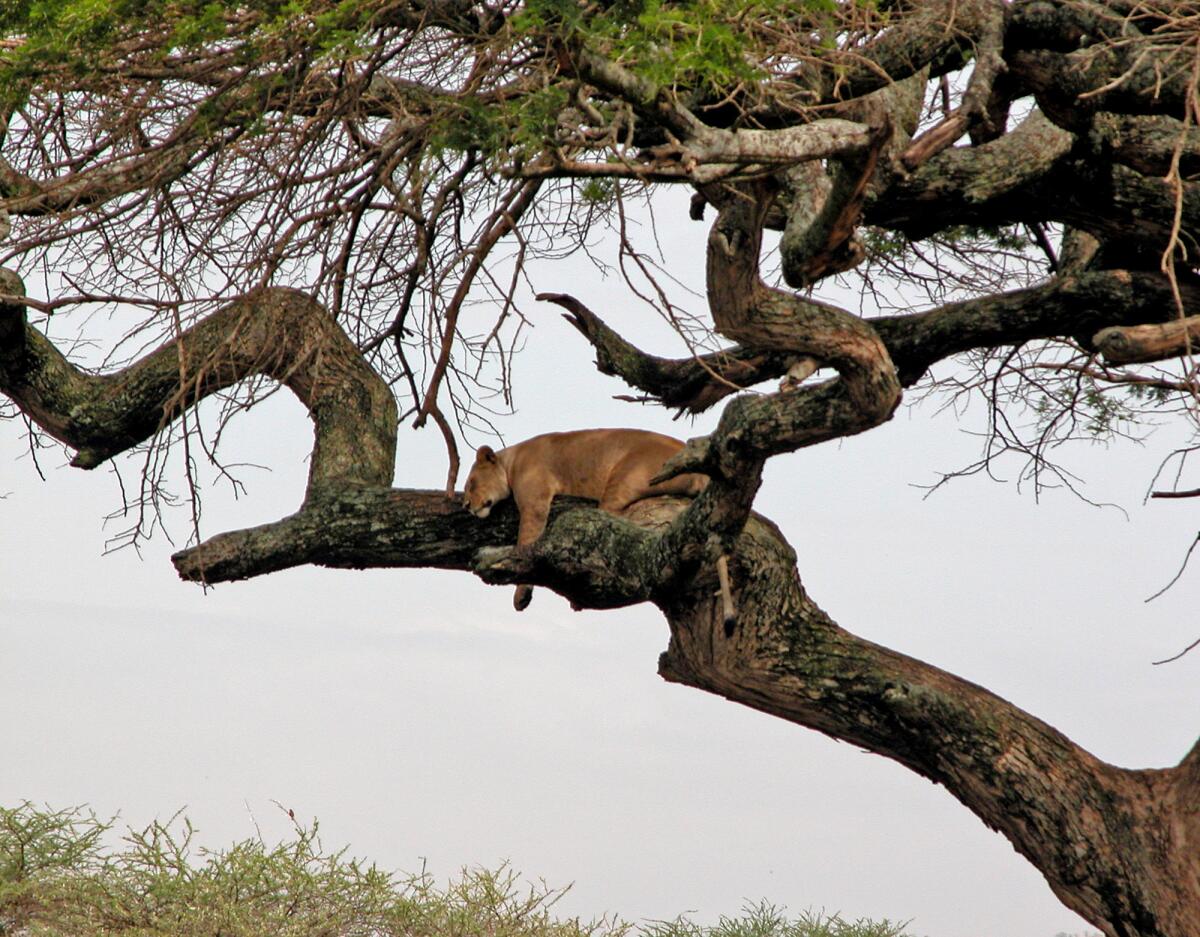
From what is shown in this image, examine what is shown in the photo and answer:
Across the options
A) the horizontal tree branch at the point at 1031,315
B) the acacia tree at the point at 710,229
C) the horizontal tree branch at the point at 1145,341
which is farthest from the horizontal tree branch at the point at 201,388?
the horizontal tree branch at the point at 1145,341

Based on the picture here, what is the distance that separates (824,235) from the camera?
5344 millimetres

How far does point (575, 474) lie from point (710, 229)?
78.1 inches

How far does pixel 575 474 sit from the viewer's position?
7.21 metres

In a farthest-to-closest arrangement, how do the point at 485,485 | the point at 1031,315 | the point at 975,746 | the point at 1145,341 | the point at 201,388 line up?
the point at 201,388 → the point at 485,485 → the point at 1031,315 → the point at 975,746 → the point at 1145,341

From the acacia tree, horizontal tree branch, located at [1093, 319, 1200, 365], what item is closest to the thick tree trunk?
the acacia tree

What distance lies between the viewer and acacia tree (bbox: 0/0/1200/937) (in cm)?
530

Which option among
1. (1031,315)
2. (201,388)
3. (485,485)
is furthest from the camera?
(201,388)

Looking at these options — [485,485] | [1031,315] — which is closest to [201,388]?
[485,485]

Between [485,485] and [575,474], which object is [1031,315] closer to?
[575,474]

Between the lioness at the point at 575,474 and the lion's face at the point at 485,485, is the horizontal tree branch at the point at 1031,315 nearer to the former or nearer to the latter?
the lioness at the point at 575,474

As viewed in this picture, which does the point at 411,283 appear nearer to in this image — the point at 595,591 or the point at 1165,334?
the point at 595,591

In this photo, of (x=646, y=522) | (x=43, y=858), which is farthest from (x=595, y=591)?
(x=43, y=858)

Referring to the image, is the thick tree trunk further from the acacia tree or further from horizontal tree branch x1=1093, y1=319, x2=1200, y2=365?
horizontal tree branch x1=1093, y1=319, x2=1200, y2=365

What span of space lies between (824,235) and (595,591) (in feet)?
6.74
